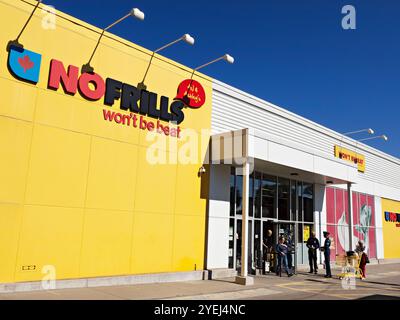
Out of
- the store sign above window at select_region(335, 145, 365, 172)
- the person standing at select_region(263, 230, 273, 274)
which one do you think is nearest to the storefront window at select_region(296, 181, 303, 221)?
the person standing at select_region(263, 230, 273, 274)

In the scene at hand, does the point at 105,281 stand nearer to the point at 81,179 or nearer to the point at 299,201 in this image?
the point at 81,179

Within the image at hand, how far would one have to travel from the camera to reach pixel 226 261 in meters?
15.2

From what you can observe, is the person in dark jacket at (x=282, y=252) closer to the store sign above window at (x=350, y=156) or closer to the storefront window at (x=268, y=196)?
the storefront window at (x=268, y=196)

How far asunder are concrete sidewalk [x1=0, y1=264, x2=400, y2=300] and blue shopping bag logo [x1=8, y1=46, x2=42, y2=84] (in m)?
5.39

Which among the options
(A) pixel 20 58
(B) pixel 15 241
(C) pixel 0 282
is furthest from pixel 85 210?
(A) pixel 20 58

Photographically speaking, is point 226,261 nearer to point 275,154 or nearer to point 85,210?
point 275,154

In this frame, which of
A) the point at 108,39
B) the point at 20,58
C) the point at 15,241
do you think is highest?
the point at 108,39

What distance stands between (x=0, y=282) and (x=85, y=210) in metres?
2.75

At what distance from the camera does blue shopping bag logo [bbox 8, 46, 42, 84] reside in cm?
1000

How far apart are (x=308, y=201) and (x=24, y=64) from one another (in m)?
15.3

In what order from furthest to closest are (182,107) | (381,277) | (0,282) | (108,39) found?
(381,277) < (182,107) < (108,39) < (0,282)

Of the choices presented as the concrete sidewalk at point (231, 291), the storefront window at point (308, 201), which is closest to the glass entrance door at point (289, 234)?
the storefront window at point (308, 201)

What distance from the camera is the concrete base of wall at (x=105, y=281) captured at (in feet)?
31.4

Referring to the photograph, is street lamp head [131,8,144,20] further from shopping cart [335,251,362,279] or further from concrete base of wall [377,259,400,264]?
concrete base of wall [377,259,400,264]
